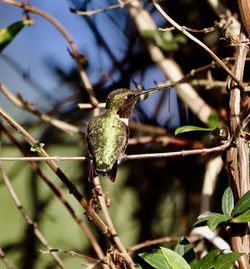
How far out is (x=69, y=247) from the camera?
204cm

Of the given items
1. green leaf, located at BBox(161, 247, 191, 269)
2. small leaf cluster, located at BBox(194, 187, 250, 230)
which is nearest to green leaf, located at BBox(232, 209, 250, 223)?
small leaf cluster, located at BBox(194, 187, 250, 230)

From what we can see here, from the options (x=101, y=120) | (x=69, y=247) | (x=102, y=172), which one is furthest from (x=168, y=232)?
(x=102, y=172)

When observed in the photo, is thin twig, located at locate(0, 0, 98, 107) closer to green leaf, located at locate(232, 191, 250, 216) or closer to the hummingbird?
the hummingbird

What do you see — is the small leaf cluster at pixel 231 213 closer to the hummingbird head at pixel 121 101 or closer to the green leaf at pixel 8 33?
the hummingbird head at pixel 121 101

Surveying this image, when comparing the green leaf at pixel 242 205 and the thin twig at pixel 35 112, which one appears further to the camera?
the thin twig at pixel 35 112

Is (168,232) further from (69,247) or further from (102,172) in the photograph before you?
(102,172)

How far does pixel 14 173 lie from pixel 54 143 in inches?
7.3

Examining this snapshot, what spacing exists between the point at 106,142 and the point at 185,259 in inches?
12.4

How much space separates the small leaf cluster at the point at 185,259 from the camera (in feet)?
3.07

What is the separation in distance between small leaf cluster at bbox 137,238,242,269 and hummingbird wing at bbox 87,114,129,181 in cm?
18

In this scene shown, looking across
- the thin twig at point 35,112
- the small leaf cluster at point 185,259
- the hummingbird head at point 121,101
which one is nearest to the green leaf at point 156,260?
the small leaf cluster at point 185,259

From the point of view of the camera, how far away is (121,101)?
1367 millimetres

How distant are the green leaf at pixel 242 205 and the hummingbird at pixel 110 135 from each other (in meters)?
0.26

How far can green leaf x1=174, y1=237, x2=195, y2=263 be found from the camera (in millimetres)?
1097
